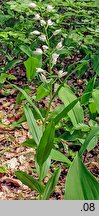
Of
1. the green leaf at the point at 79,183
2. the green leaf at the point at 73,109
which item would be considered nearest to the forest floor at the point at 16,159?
the green leaf at the point at 73,109

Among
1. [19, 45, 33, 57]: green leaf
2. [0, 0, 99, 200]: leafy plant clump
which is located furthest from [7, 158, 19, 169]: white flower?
[19, 45, 33, 57]: green leaf

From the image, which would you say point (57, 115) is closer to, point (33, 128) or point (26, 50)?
point (33, 128)

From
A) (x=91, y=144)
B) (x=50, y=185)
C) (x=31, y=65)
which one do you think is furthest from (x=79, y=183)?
(x=31, y=65)

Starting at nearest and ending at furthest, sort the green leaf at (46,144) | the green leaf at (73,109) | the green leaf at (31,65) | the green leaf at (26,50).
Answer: the green leaf at (46,144), the green leaf at (73,109), the green leaf at (31,65), the green leaf at (26,50)

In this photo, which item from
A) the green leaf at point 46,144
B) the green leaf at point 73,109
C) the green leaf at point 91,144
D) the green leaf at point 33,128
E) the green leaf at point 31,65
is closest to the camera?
the green leaf at point 46,144

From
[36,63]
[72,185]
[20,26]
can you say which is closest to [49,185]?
[72,185]

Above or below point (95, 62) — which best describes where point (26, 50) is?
above

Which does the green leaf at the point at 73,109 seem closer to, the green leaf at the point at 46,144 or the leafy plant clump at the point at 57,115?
the leafy plant clump at the point at 57,115
